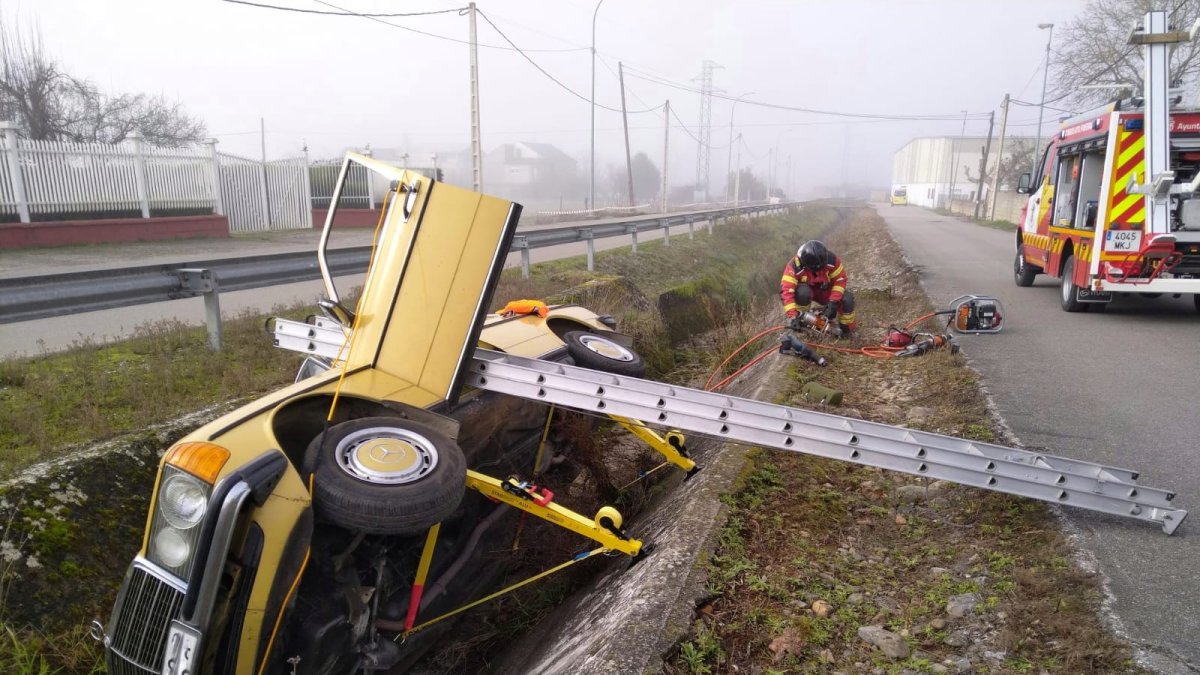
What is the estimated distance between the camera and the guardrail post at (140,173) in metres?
17.0

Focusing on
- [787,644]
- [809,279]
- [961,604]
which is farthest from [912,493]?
[809,279]

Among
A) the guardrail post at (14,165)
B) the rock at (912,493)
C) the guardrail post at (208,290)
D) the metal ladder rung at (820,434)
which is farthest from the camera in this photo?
the guardrail post at (14,165)

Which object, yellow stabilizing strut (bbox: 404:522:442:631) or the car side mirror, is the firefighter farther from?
the car side mirror

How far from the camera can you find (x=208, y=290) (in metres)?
6.03

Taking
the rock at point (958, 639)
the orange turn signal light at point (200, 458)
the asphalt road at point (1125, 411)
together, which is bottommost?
the rock at point (958, 639)

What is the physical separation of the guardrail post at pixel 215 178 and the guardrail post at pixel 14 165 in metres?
4.76

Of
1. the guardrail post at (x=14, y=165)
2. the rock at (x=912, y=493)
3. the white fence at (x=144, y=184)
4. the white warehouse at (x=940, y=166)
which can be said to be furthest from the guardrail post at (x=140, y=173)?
the white warehouse at (x=940, y=166)

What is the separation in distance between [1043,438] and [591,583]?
3.10 meters

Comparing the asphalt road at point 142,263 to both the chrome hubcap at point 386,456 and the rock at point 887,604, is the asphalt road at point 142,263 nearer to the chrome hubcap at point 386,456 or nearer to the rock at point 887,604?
the chrome hubcap at point 386,456

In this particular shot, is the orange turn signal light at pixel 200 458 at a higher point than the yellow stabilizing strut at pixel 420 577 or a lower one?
higher

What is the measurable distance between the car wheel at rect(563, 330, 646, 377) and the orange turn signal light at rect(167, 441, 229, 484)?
2397 mm

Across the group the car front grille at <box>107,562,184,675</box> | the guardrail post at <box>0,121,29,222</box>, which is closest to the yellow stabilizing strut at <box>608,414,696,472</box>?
the car front grille at <box>107,562,184,675</box>

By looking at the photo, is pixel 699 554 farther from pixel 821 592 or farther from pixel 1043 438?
pixel 1043 438

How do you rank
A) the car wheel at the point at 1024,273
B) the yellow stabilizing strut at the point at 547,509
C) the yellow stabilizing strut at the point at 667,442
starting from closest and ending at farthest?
1. the yellow stabilizing strut at the point at 547,509
2. the yellow stabilizing strut at the point at 667,442
3. the car wheel at the point at 1024,273
